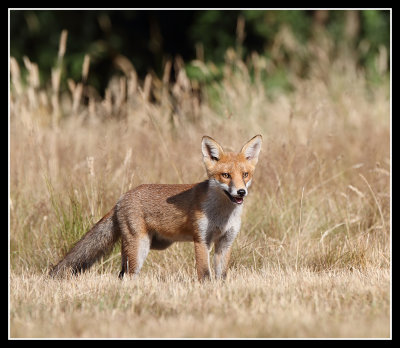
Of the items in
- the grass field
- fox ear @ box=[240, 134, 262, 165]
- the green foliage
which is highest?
the green foliage

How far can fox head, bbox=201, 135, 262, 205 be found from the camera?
213 inches

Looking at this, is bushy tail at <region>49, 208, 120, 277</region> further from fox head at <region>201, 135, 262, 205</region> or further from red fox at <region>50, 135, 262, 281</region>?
fox head at <region>201, 135, 262, 205</region>

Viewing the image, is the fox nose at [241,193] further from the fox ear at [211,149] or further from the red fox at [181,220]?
the fox ear at [211,149]

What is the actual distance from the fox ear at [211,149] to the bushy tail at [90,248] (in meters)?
1.16

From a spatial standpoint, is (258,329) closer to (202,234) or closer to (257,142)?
(202,234)

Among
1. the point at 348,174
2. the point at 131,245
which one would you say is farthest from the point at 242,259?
the point at 348,174

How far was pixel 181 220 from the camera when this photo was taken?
583 cm

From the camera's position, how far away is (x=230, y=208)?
227 inches

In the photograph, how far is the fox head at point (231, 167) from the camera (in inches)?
213

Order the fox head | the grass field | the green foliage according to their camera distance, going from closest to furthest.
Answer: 1. the grass field
2. the fox head
3. the green foliage

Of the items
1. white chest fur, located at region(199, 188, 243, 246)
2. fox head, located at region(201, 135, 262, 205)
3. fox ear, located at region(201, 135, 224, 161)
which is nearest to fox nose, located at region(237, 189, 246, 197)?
fox head, located at region(201, 135, 262, 205)

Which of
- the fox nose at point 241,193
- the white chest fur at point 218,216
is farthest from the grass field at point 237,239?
the fox nose at point 241,193

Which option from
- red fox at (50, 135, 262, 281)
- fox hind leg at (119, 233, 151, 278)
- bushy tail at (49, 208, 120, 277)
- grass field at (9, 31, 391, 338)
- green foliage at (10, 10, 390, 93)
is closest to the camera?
grass field at (9, 31, 391, 338)

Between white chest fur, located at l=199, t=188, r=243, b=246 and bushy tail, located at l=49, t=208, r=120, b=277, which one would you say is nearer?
white chest fur, located at l=199, t=188, r=243, b=246
